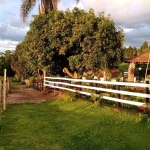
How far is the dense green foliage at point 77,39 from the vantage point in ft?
61.0

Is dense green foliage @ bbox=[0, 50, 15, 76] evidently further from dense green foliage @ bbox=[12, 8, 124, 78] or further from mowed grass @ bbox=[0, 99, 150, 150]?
mowed grass @ bbox=[0, 99, 150, 150]

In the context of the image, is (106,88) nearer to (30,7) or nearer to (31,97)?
(31,97)

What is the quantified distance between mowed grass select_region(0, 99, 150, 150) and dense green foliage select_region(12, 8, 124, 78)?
880 cm

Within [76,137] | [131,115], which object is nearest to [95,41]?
[131,115]

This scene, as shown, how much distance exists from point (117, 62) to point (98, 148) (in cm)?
1465

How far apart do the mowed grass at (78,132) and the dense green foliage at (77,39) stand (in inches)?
346

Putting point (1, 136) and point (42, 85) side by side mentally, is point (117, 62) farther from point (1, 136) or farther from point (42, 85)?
point (1, 136)

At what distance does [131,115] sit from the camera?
8859mm

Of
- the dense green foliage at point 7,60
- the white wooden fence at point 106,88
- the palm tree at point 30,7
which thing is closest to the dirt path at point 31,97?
the white wooden fence at point 106,88

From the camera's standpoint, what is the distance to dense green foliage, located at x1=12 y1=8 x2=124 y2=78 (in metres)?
18.6

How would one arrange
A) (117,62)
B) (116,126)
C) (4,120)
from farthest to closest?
1. (117,62)
2. (4,120)
3. (116,126)

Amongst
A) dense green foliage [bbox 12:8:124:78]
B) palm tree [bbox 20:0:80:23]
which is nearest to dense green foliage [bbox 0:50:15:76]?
palm tree [bbox 20:0:80:23]

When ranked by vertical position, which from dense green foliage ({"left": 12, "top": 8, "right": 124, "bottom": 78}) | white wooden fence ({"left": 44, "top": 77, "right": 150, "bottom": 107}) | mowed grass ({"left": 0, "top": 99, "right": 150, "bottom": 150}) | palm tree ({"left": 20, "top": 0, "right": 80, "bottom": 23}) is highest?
palm tree ({"left": 20, "top": 0, "right": 80, "bottom": 23})

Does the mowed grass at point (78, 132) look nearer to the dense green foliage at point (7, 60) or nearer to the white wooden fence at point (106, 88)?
the white wooden fence at point (106, 88)
